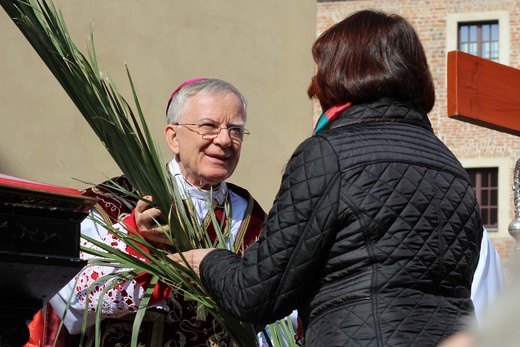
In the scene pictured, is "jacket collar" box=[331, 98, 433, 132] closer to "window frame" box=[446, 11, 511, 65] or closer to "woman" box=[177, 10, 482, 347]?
"woman" box=[177, 10, 482, 347]

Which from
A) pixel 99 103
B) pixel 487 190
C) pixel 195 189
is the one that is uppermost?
pixel 99 103

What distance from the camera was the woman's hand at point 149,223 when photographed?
11.1 ft

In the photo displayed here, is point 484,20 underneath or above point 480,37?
above

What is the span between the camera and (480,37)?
1275 inches

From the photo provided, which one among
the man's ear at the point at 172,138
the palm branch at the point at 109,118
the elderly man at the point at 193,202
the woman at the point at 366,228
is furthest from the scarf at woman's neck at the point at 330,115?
the man's ear at the point at 172,138

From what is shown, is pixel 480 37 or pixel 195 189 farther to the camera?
pixel 480 37

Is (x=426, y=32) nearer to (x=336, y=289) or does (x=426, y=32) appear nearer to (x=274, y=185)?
(x=274, y=185)

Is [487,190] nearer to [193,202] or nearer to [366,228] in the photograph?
[193,202]

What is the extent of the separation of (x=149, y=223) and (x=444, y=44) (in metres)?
29.2

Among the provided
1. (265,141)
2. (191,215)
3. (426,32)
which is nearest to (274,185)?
(265,141)

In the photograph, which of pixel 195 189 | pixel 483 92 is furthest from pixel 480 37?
pixel 195 189

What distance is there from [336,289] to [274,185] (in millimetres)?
9323

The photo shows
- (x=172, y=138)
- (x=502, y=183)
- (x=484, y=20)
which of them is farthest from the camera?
(x=484, y=20)

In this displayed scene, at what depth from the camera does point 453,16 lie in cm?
3216
